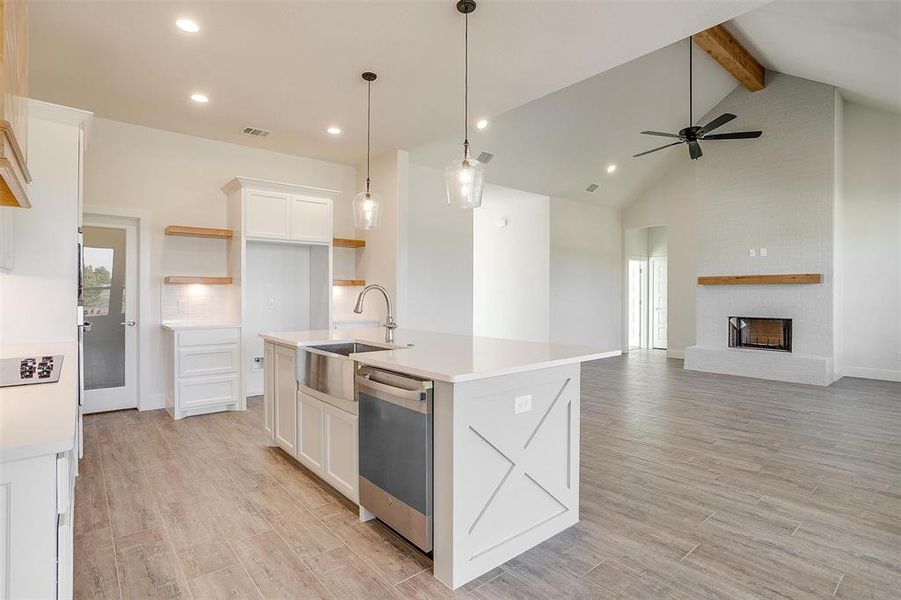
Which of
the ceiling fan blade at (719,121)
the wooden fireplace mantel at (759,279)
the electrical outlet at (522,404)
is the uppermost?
the ceiling fan blade at (719,121)

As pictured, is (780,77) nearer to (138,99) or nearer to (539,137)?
(539,137)

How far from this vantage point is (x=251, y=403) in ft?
17.1

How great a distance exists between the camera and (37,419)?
133 centimetres

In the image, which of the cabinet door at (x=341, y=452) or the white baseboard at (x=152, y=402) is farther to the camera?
the white baseboard at (x=152, y=402)

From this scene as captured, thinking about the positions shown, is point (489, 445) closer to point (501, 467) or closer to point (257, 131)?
point (501, 467)

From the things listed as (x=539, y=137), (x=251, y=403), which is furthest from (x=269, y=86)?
(x=539, y=137)

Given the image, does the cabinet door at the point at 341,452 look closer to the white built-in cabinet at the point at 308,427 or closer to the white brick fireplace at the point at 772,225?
the white built-in cabinet at the point at 308,427

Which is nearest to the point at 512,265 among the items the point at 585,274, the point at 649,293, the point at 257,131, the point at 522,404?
the point at 585,274

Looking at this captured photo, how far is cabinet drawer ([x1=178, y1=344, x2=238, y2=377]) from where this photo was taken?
459 cm

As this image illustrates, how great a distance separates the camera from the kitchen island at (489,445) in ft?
6.45

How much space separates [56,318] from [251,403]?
99.9 inches

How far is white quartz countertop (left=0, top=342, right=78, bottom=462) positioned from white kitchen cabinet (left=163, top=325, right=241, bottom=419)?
2685 mm

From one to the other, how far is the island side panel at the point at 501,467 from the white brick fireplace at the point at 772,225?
5.74 meters

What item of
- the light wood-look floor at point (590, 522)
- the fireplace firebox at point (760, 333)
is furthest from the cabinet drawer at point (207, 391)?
the fireplace firebox at point (760, 333)
